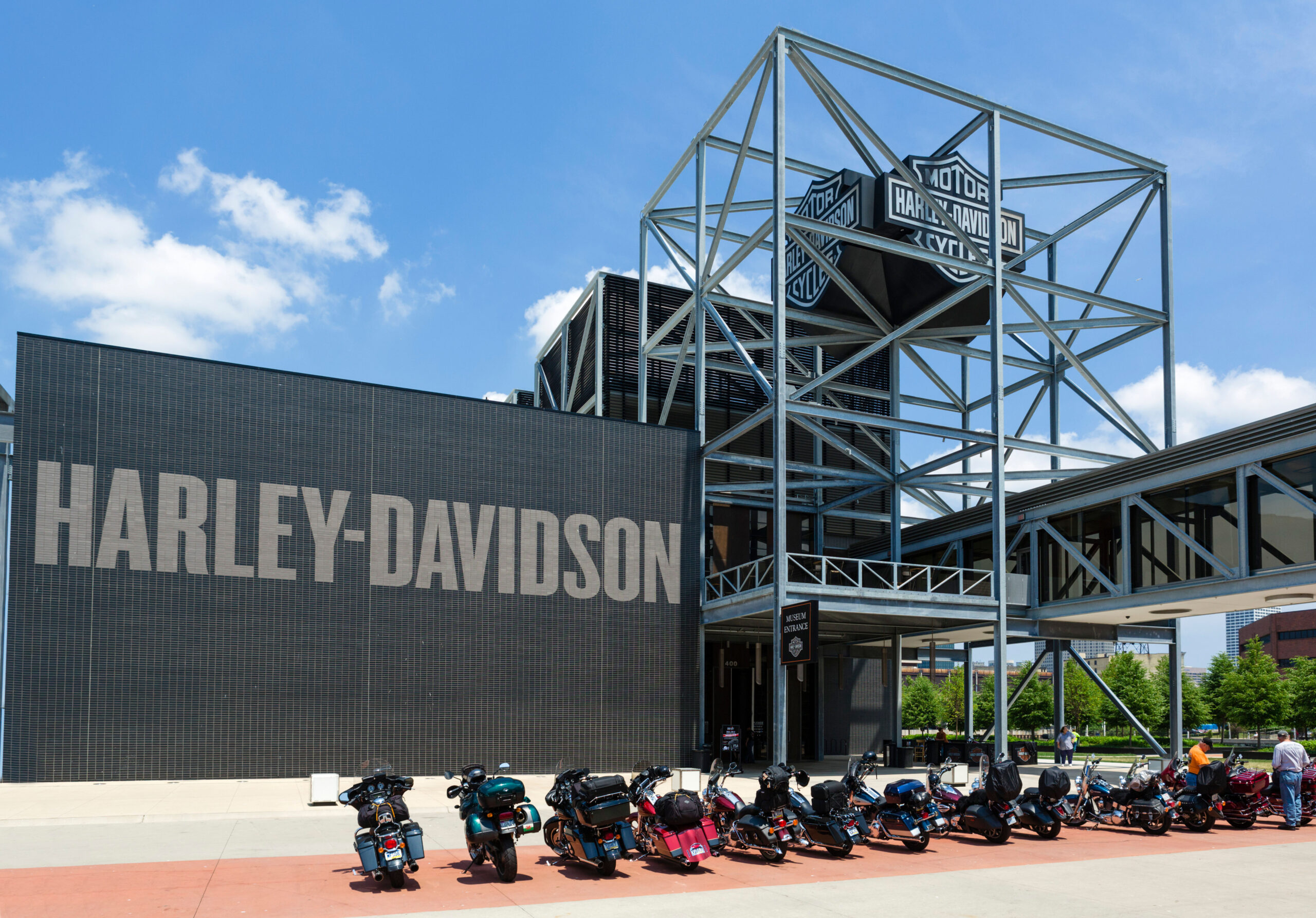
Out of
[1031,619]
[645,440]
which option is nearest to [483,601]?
[645,440]

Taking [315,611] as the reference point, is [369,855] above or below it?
below

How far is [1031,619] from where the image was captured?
88.2ft

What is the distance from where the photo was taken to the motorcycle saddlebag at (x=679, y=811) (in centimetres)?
1153

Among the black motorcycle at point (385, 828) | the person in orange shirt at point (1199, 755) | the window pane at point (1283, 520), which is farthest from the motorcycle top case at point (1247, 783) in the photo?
the black motorcycle at point (385, 828)

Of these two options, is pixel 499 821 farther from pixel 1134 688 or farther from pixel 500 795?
pixel 1134 688

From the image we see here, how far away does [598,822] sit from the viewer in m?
11.1

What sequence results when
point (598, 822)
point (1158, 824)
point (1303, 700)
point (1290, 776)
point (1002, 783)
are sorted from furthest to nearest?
point (1303, 700) → point (1290, 776) → point (1158, 824) → point (1002, 783) → point (598, 822)

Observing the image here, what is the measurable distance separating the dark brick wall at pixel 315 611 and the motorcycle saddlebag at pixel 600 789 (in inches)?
472

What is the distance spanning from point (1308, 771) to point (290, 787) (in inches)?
688

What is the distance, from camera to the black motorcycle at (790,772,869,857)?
12.7m

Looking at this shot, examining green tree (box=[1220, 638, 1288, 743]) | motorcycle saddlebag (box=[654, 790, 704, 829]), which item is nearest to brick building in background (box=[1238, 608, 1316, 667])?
green tree (box=[1220, 638, 1288, 743])

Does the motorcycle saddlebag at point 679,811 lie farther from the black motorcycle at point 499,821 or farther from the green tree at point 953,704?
the green tree at point 953,704

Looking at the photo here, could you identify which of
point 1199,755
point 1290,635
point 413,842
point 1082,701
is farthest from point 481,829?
point 1290,635

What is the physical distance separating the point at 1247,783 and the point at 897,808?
6.63 meters
